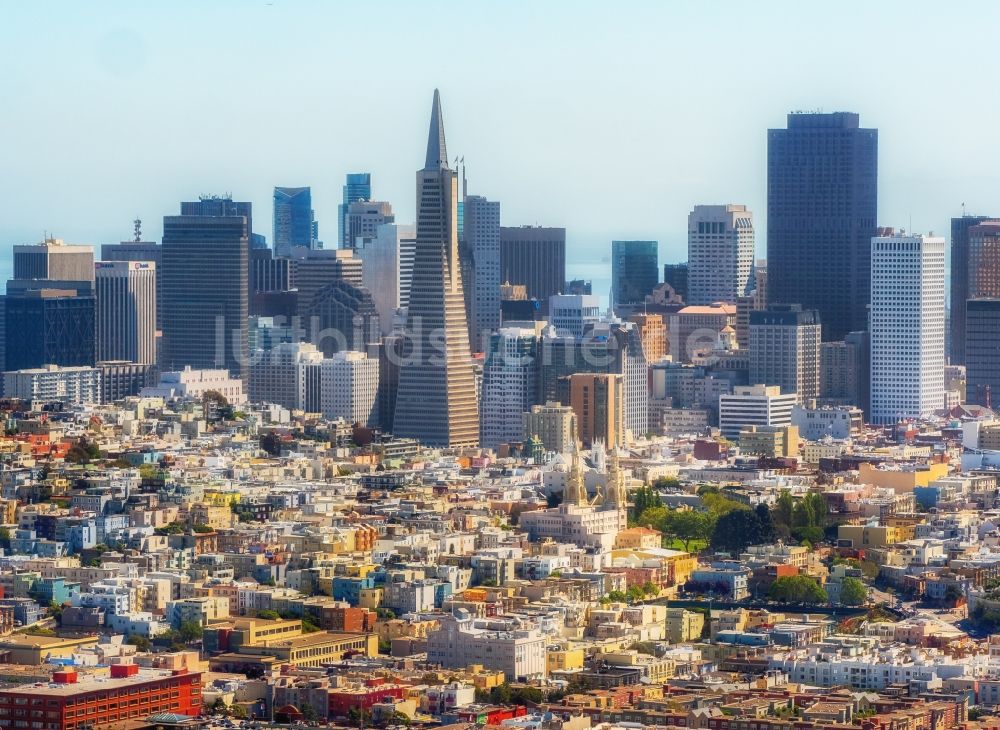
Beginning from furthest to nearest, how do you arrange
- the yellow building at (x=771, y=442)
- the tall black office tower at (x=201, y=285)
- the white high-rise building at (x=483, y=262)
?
the white high-rise building at (x=483, y=262) < the tall black office tower at (x=201, y=285) < the yellow building at (x=771, y=442)

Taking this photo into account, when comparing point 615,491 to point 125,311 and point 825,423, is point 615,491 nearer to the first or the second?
point 825,423

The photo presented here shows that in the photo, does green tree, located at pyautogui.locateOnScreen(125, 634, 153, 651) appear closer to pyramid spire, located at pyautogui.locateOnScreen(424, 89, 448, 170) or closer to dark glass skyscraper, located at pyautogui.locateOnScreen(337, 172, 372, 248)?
pyramid spire, located at pyautogui.locateOnScreen(424, 89, 448, 170)

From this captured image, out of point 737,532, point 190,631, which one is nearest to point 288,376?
point 737,532

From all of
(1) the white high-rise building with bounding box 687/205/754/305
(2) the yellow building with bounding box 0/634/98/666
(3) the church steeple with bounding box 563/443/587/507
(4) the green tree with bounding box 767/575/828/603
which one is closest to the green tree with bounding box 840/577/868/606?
(4) the green tree with bounding box 767/575/828/603

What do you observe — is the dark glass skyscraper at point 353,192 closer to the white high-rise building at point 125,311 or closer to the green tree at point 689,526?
the white high-rise building at point 125,311

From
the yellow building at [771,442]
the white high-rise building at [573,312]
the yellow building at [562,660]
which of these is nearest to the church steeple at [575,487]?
the yellow building at [771,442]

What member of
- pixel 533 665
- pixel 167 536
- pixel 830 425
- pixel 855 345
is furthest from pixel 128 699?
pixel 855 345

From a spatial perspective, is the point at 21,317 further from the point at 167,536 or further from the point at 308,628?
the point at 308,628
